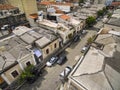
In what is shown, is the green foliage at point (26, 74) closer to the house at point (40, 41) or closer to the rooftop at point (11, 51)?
the rooftop at point (11, 51)

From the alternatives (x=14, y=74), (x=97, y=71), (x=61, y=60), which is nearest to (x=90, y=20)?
(x=61, y=60)

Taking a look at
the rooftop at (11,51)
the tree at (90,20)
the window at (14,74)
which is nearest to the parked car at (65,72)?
the rooftop at (11,51)

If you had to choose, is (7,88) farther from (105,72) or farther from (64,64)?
(105,72)

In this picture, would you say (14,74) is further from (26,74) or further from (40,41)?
(40,41)

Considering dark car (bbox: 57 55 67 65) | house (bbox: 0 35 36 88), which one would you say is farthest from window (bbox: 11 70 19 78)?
dark car (bbox: 57 55 67 65)

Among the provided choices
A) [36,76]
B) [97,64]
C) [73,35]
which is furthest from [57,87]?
[73,35]

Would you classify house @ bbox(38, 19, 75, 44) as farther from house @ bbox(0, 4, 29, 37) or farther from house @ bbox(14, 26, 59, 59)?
house @ bbox(0, 4, 29, 37)
